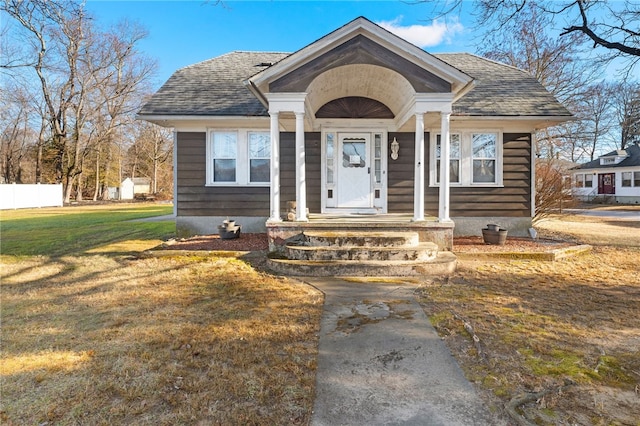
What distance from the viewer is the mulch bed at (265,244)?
26.0 ft

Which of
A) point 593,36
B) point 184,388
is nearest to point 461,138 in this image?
point 593,36

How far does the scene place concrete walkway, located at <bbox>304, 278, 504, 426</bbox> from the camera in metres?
2.41

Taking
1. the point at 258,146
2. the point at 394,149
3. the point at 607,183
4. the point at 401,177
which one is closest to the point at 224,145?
the point at 258,146

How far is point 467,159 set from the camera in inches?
399

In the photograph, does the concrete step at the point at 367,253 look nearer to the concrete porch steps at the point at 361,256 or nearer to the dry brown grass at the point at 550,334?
the concrete porch steps at the point at 361,256

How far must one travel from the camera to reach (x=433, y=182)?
33.1 ft

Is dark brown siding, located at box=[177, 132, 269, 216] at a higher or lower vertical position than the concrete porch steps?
higher

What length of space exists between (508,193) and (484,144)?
152cm

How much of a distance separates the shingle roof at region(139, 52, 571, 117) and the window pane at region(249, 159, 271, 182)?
1.41m

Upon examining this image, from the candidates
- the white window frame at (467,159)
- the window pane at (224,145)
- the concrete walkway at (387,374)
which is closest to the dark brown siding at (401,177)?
the white window frame at (467,159)

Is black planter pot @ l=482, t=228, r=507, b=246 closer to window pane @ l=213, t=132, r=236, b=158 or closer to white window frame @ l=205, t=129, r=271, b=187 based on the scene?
white window frame @ l=205, t=129, r=271, b=187

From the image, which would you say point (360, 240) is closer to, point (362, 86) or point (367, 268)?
point (367, 268)

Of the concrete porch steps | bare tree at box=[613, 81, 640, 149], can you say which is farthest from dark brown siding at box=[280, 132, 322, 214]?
bare tree at box=[613, 81, 640, 149]

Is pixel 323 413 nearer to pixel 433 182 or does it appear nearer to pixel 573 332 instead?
pixel 573 332
